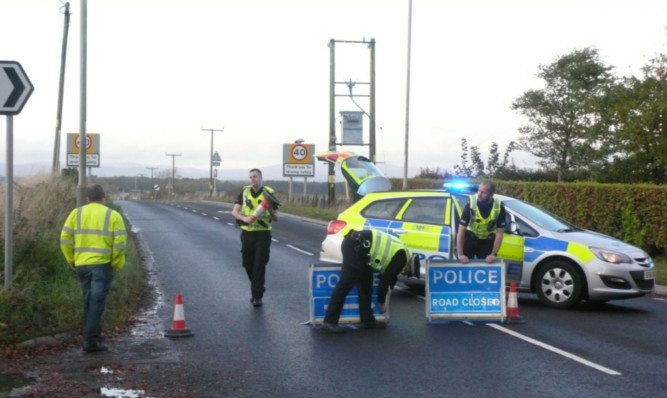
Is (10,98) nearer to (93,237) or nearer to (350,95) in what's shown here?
(93,237)

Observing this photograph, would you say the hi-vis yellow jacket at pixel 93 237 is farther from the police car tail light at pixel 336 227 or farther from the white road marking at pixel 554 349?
the police car tail light at pixel 336 227

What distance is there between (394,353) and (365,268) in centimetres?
152

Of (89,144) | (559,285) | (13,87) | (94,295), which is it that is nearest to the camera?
(94,295)

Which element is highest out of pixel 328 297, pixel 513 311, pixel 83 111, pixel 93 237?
pixel 83 111

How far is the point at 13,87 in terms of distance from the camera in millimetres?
11547

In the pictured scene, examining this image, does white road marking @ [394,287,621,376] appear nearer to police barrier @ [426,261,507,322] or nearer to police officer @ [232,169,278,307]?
police barrier @ [426,261,507,322]

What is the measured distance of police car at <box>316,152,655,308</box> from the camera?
1265 centimetres

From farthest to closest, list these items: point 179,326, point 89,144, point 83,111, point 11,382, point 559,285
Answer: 1. point 89,144
2. point 83,111
3. point 559,285
4. point 179,326
5. point 11,382

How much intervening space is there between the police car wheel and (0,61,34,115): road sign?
706 cm

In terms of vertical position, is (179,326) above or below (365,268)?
below

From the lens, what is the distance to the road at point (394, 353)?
822cm

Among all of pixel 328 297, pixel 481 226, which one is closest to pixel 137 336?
pixel 328 297

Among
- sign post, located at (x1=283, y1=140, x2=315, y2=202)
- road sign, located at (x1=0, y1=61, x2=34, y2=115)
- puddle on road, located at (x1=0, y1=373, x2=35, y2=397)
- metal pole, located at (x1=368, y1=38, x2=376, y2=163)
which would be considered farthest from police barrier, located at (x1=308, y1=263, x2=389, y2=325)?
sign post, located at (x1=283, y1=140, x2=315, y2=202)

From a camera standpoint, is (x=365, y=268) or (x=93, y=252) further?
(x=365, y=268)
